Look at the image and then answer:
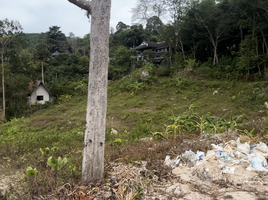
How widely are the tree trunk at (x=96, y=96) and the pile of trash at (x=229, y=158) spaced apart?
41.5 inches

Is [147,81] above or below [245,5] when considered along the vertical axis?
below

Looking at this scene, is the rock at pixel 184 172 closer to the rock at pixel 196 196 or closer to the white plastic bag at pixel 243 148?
the rock at pixel 196 196

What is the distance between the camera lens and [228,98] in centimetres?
1142

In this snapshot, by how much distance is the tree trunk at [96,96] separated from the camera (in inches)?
85.7

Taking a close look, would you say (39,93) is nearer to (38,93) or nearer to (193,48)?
(38,93)

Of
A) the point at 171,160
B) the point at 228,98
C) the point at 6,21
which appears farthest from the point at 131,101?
the point at 6,21

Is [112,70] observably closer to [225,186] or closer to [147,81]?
[147,81]

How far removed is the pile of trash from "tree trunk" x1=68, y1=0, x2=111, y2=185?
1054mm

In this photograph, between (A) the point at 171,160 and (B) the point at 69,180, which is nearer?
(B) the point at 69,180

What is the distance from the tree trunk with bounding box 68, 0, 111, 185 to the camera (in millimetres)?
2178

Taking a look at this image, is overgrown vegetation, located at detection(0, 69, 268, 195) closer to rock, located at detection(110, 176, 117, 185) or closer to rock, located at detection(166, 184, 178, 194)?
rock, located at detection(110, 176, 117, 185)

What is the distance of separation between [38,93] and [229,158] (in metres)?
18.4

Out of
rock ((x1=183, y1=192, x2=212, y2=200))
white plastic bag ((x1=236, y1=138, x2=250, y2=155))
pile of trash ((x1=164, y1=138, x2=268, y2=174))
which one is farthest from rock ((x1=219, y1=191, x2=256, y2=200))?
white plastic bag ((x1=236, y1=138, x2=250, y2=155))

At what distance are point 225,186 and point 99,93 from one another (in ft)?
5.67
